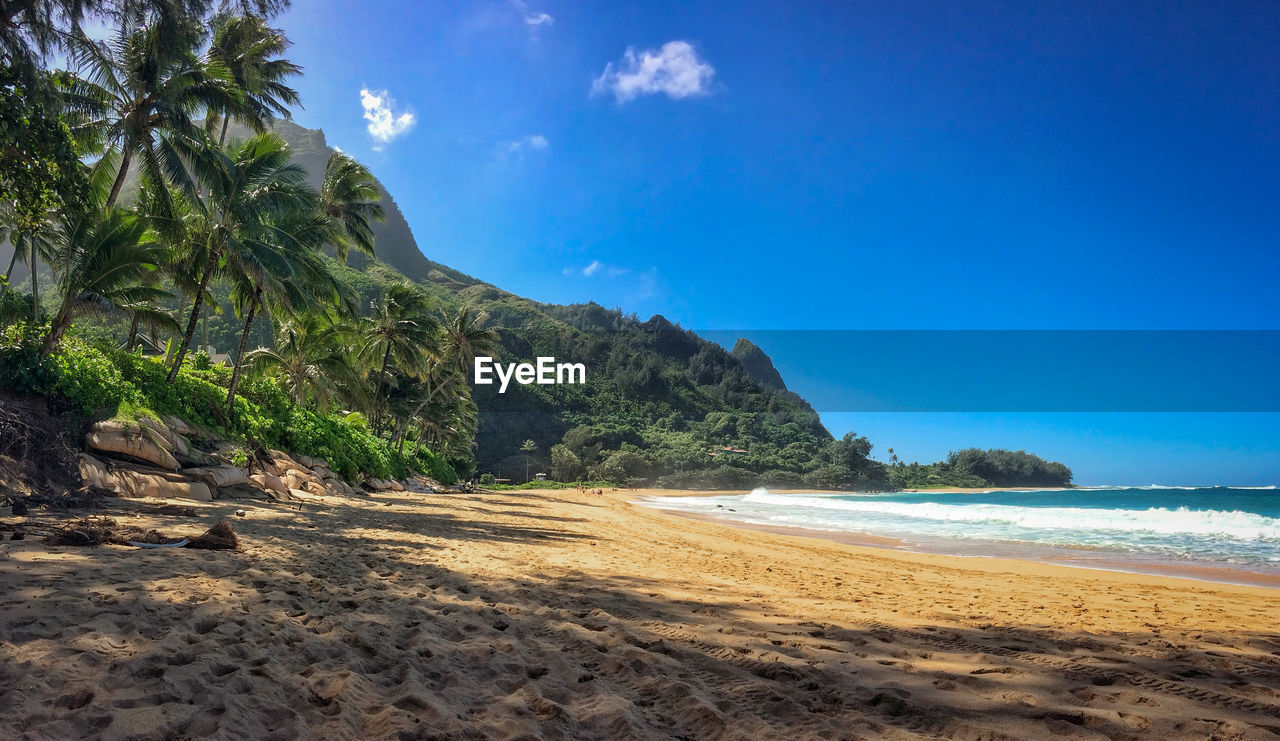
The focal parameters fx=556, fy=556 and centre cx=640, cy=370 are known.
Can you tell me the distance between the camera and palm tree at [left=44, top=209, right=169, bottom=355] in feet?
33.6

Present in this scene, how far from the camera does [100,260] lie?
10555 mm

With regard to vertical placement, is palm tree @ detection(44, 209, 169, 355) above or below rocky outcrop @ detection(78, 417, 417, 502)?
above

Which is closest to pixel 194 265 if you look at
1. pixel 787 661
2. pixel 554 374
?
pixel 787 661

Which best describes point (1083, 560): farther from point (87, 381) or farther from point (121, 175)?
point (121, 175)

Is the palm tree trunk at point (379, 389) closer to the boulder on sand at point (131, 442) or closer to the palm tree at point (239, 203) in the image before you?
the palm tree at point (239, 203)

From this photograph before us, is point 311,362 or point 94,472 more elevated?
point 311,362

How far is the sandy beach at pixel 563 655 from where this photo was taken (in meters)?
2.18

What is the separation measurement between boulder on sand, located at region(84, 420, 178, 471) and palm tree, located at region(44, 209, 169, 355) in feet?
10.6

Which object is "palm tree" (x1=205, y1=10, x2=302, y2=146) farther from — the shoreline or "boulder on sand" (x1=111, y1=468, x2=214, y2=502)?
the shoreline

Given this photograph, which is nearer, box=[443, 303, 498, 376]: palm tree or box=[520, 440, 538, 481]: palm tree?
box=[443, 303, 498, 376]: palm tree

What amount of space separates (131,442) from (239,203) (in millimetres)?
7323

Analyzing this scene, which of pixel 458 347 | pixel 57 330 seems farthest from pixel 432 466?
pixel 57 330

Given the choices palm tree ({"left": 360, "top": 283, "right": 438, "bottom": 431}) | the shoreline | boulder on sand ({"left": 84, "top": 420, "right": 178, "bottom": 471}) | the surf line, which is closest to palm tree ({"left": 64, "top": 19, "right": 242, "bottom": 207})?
boulder on sand ({"left": 84, "top": 420, "right": 178, "bottom": 471})

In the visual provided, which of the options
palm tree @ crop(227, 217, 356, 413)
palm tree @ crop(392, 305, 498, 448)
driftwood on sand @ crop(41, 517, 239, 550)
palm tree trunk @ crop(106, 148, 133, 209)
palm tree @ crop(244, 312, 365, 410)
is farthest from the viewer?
palm tree @ crop(392, 305, 498, 448)
